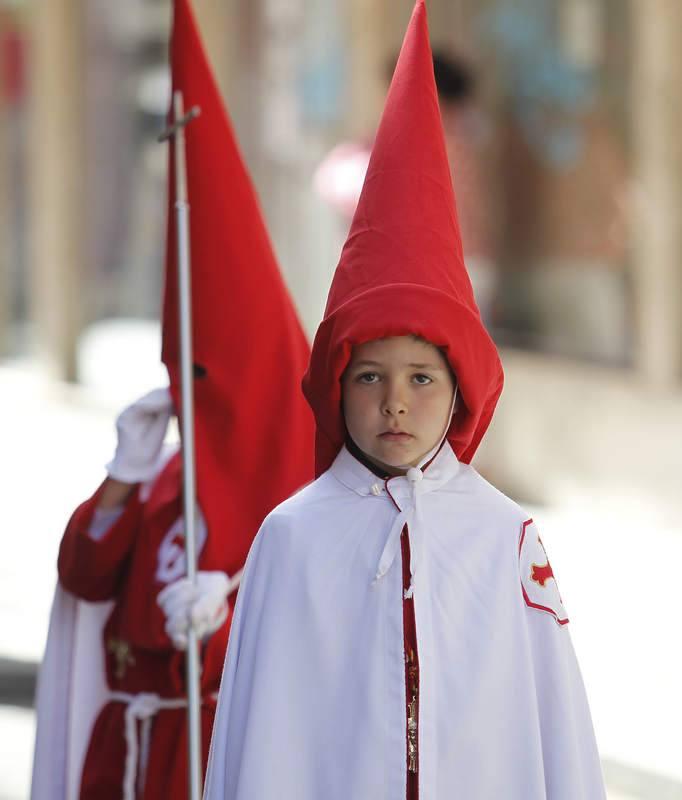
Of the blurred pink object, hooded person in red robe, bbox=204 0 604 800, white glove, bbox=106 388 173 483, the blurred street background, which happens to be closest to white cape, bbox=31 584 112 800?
white glove, bbox=106 388 173 483

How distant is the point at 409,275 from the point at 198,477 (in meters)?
0.92

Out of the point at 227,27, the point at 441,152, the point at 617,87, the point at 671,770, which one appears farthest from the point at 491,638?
the point at 227,27

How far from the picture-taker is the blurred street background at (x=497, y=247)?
6.37 m

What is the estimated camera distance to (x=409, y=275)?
236cm

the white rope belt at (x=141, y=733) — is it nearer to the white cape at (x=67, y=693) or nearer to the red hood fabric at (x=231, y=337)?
the white cape at (x=67, y=693)

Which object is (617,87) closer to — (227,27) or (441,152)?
(227,27)

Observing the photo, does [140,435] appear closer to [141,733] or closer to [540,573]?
[141,733]

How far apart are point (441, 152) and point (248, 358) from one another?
73 centimetres

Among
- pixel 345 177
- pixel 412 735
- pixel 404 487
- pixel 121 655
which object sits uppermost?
pixel 345 177

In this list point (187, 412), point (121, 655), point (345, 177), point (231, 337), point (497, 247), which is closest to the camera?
point (187, 412)

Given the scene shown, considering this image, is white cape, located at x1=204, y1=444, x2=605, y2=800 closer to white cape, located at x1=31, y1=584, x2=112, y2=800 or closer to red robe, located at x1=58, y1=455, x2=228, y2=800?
red robe, located at x1=58, y1=455, x2=228, y2=800

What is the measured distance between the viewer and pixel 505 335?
29.4ft

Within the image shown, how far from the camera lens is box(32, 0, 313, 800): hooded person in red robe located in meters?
3.04

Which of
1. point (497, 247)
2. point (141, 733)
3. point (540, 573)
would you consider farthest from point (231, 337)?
point (497, 247)
